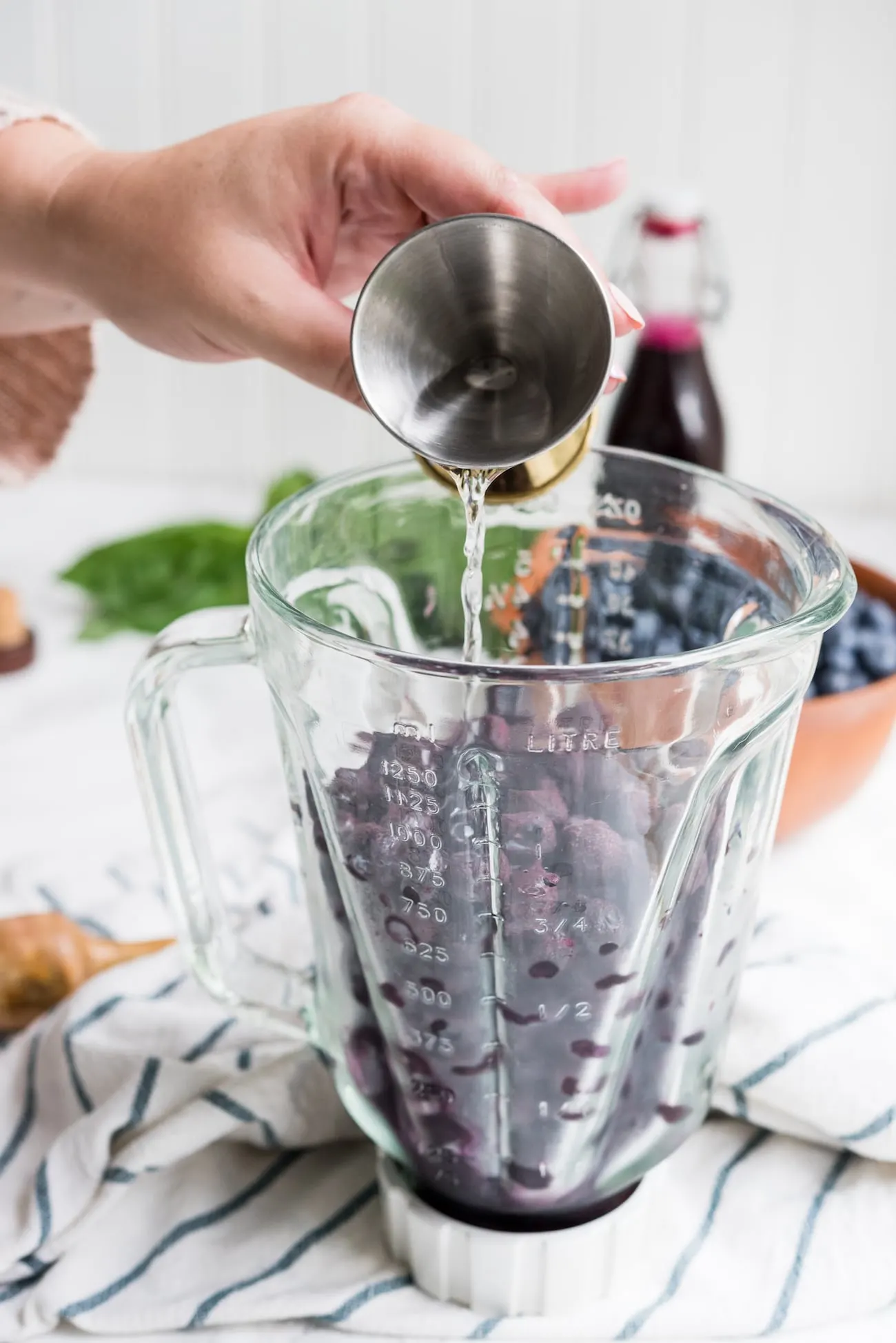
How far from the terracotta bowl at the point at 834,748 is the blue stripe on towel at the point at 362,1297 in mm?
335

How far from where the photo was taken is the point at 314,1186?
23.0 inches

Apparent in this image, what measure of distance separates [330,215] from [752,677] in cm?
28

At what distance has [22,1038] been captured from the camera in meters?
0.64

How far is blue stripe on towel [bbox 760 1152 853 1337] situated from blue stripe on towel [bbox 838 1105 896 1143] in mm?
32

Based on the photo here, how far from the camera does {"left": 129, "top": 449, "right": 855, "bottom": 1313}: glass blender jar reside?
415 mm

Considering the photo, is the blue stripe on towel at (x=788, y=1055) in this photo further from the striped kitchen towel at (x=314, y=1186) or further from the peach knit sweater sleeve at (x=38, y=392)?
the peach knit sweater sleeve at (x=38, y=392)

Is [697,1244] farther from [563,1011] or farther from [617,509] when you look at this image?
[617,509]

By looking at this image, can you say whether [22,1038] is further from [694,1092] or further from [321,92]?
[321,92]

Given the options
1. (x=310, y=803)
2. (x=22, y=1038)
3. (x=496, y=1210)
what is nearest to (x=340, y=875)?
(x=310, y=803)

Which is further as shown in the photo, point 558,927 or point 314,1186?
point 314,1186

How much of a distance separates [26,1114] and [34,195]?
1.38 ft

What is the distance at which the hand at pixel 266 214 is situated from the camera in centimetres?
51

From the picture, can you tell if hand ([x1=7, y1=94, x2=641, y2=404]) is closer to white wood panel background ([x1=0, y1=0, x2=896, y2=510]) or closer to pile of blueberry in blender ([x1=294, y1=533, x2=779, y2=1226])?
pile of blueberry in blender ([x1=294, y1=533, x2=779, y2=1226])

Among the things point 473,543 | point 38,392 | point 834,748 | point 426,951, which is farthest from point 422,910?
point 38,392
